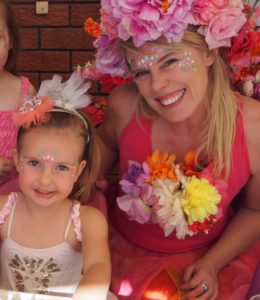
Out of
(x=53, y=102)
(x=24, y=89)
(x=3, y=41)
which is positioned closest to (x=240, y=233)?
(x=53, y=102)

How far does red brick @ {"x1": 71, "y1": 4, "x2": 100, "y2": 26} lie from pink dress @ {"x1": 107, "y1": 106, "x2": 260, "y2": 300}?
1.64m

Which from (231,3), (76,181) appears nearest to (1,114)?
(76,181)

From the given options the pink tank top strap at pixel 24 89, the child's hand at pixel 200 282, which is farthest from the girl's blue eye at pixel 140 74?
the child's hand at pixel 200 282

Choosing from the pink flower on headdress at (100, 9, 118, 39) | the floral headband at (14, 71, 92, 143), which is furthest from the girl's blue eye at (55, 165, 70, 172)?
the pink flower on headdress at (100, 9, 118, 39)

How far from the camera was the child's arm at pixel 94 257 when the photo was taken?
1.44m

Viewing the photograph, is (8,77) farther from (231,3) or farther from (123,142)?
(231,3)

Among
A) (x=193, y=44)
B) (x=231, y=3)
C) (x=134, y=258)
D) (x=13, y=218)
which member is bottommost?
(x=134, y=258)

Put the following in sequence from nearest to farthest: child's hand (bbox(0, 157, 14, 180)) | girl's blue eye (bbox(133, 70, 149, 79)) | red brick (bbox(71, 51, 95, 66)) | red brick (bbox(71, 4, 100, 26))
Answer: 1. girl's blue eye (bbox(133, 70, 149, 79))
2. child's hand (bbox(0, 157, 14, 180))
3. red brick (bbox(71, 4, 100, 26))
4. red brick (bbox(71, 51, 95, 66))

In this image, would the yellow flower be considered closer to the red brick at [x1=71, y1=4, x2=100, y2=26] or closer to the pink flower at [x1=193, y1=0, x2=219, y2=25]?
the pink flower at [x1=193, y1=0, x2=219, y2=25]

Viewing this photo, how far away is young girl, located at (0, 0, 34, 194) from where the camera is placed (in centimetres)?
218

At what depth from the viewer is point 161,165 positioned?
1889 millimetres

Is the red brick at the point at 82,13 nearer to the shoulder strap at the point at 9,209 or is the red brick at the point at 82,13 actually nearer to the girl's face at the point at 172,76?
the girl's face at the point at 172,76

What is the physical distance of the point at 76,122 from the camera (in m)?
1.82

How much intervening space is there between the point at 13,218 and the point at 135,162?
0.50m
